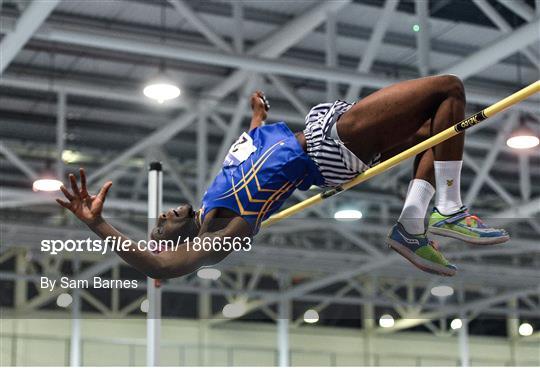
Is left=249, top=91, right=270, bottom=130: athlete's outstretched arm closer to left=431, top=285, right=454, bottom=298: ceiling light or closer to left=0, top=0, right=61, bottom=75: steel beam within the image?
left=431, top=285, right=454, bottom=298: ceiling light

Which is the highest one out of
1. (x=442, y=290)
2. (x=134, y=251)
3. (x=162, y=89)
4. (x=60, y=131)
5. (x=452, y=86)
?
(x=60, y=131)

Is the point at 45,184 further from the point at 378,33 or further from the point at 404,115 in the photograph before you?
the point at 404,115

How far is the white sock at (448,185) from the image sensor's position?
6.43 m

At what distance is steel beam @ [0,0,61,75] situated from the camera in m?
11.5

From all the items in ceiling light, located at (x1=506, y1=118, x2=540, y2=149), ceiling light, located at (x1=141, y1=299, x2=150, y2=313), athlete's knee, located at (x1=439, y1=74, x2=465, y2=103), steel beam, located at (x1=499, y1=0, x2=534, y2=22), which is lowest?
ceiling light, located at (x1=141, y1=299, x2=150, y2=313)

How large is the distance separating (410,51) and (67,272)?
9253 mm

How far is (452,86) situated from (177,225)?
1799mm

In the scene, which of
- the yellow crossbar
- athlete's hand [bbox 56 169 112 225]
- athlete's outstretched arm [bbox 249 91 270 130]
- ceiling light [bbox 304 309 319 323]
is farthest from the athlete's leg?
ceiling light [bbox 304 309 319 323]

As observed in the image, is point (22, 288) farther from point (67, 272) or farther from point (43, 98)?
A: point (67, 272)

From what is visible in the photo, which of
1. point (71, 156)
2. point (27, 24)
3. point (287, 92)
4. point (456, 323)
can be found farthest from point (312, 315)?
point (71, 156)

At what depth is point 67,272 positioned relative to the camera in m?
7.96

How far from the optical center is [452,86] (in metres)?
6.27

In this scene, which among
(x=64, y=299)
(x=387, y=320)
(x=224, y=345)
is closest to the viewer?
(x=64, y=299)

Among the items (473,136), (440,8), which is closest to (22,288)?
(473,136)
